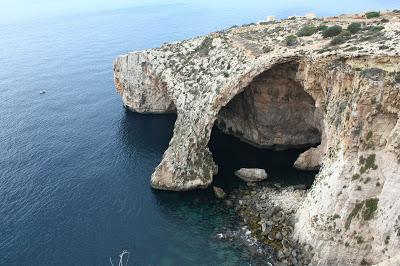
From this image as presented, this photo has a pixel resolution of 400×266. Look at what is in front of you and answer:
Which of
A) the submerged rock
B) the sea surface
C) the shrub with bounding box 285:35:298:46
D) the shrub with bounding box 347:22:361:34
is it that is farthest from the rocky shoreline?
the shrub with bounding box 347:22:361:34

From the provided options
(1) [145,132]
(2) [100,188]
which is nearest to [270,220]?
(2) [100,188]

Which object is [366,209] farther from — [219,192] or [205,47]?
[205,47]

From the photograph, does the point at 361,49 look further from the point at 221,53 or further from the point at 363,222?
the point at 221,53

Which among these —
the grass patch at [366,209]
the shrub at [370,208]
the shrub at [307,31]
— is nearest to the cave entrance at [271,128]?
the shrub at [307,31]

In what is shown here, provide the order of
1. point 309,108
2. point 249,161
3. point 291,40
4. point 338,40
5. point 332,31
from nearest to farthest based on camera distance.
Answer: point 338,40, point 332,31, point 291,40, point 309,108, point 249,161

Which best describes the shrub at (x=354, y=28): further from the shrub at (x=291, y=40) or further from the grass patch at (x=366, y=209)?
the grass patch at (x=366, y=209)
